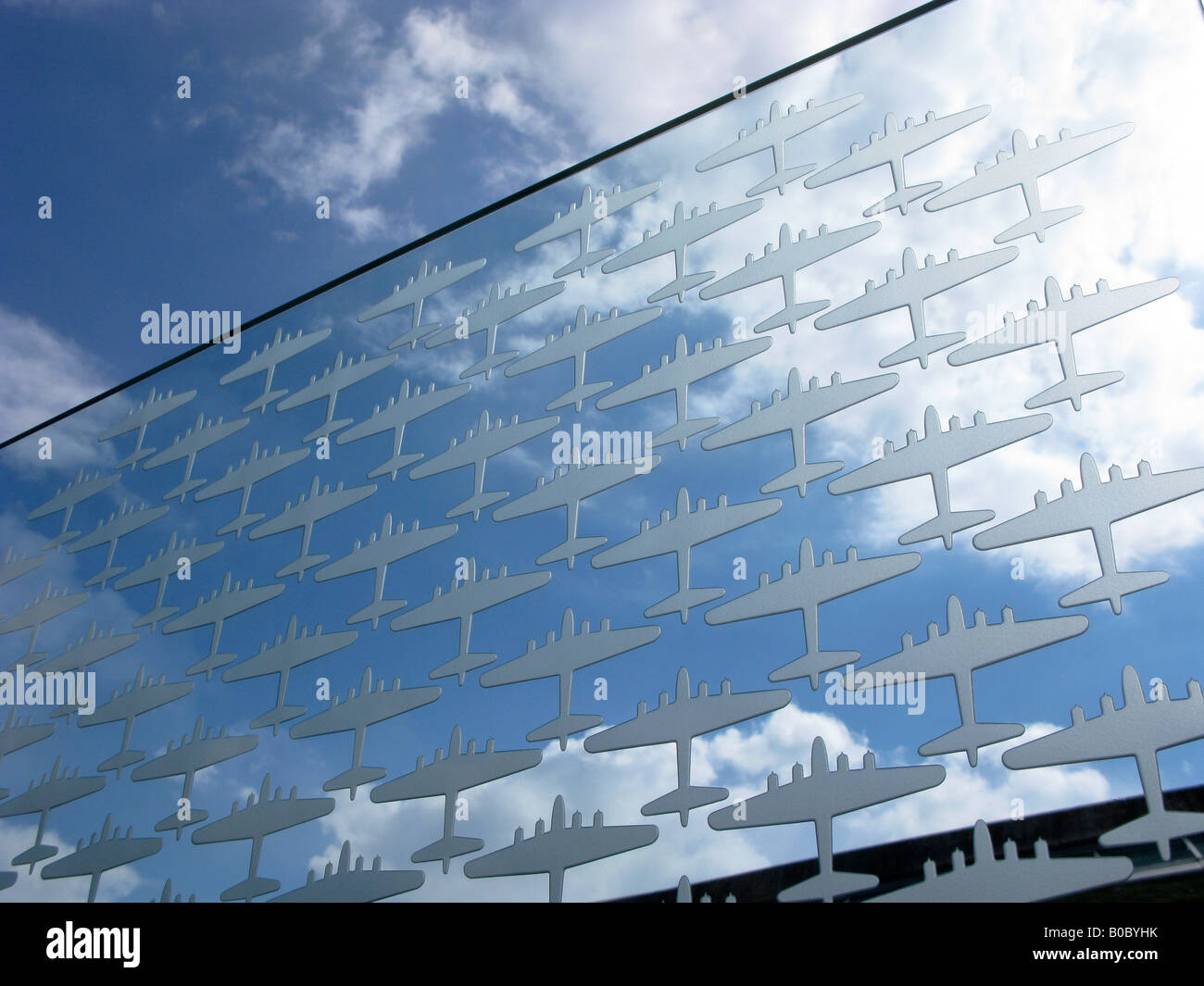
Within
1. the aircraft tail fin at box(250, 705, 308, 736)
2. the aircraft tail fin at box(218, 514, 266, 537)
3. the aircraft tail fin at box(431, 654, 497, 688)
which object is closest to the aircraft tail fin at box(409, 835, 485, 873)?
the aircraft tail fin at box(431, 654, 497, 688)

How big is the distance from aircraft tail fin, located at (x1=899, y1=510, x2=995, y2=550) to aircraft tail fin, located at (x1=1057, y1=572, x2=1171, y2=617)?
215 millimetres

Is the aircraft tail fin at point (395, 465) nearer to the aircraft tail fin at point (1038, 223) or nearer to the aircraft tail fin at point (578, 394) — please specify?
the aircraft tail fin at point (578, 394)

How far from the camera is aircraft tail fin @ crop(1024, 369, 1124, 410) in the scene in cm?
176

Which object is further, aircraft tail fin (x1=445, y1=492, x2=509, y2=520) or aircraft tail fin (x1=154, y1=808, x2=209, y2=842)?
aircraft tail fin (x1=154, y1=808, x2=209, y2=842)

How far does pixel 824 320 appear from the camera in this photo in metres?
2.17

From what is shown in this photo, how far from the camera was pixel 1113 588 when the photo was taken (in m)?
1.60

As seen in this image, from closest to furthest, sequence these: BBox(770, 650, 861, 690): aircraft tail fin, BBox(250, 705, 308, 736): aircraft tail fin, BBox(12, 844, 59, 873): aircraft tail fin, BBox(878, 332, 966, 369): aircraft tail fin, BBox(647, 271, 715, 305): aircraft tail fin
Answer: BBox(770, 650, 861, 690): aircraft tail fin, BBox(878, 332, 966, 369): aircraft tail fin, BBox(647, 271, 715, 305): aircraft tail fin, BBox(250, 705, 308, 736): aircraft tail fin, BBox(12, 844, 59, 873): aircraft tail fin

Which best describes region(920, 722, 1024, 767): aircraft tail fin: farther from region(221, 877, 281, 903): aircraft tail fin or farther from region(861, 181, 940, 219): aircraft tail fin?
region(221, 877, 281, 903): aircraft tail fin

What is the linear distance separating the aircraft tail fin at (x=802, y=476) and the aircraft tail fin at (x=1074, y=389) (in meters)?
0.41

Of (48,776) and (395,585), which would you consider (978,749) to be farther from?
(48,776)

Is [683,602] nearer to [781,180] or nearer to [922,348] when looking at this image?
[922,348]

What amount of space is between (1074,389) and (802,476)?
557mm
